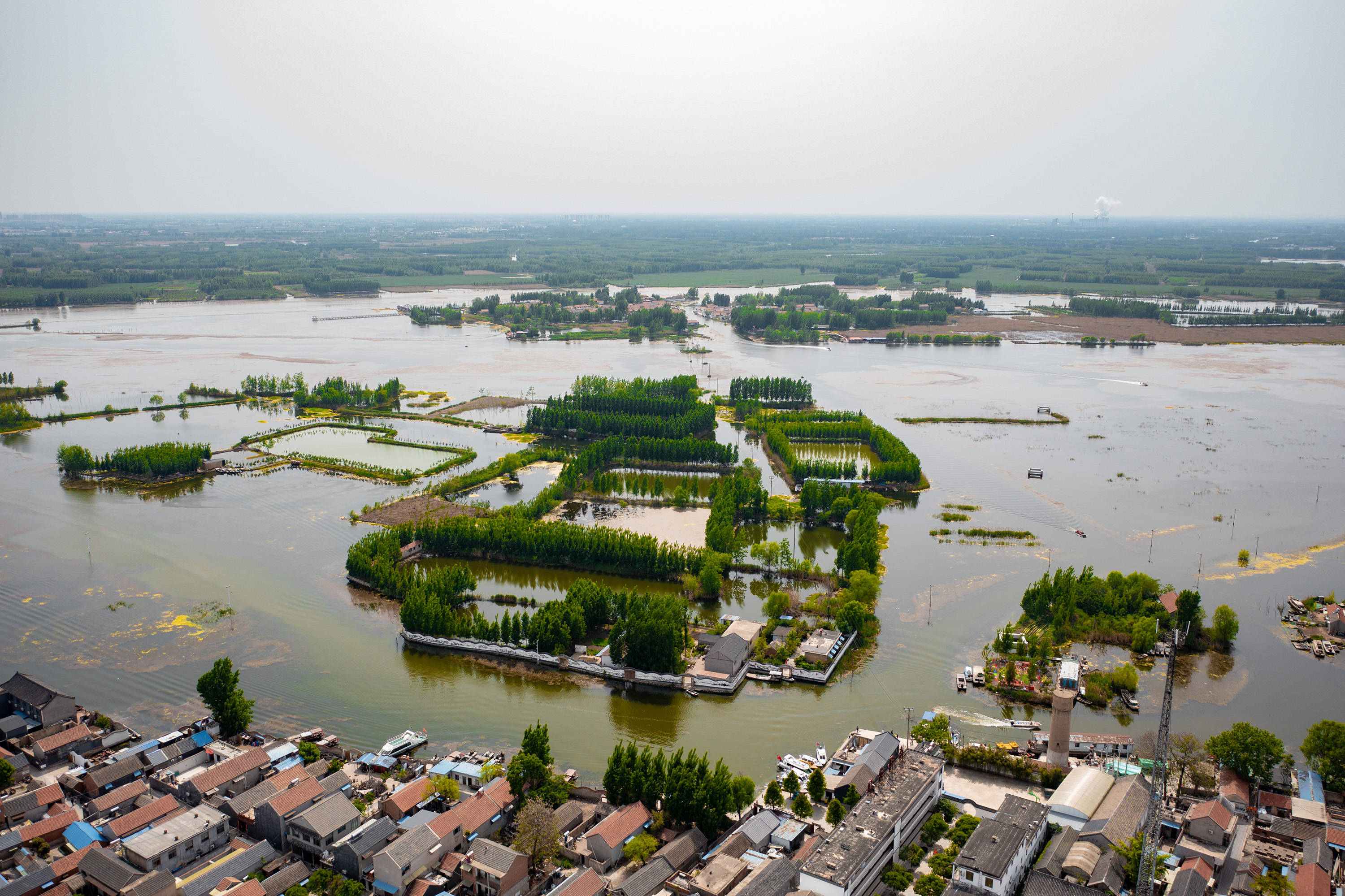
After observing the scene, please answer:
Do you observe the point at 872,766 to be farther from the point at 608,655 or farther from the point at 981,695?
the point at 608,655

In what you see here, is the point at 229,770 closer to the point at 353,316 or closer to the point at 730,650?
the point at 730,650

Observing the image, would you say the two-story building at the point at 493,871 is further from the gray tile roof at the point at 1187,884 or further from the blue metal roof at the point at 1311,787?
the blue metal roof at the point at 1311,787

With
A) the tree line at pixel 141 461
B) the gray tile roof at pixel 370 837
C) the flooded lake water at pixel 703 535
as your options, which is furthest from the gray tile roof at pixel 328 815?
the tree line at pixel 141 461

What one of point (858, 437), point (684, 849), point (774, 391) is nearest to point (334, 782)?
point (684, 849)

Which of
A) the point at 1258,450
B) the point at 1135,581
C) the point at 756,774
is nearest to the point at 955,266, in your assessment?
the point at 1258,450

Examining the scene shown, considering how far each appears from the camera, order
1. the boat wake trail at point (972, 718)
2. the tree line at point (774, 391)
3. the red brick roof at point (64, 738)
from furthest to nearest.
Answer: the tree line at point (774, 391), the boat wake trail at point (972, 718), the red brick roof at point (64, 738)

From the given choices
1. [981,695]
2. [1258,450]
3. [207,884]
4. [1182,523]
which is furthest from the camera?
[1258,450]
